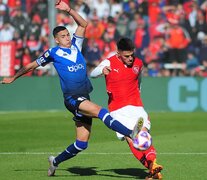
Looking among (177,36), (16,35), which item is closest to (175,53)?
(177,36)

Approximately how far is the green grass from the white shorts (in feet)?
2.49

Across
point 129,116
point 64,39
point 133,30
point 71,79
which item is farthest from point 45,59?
point 133,30

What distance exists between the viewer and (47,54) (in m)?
10.5

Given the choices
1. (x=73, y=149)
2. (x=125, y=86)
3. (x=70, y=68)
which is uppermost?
(x=70, y=68)

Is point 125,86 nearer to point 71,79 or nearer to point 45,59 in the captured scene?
point 71,79

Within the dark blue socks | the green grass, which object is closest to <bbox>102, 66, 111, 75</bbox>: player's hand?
the dark blue socks

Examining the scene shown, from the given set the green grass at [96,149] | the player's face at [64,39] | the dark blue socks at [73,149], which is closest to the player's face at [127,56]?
the player's face at [64,39]

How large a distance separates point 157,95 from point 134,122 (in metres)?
13.1

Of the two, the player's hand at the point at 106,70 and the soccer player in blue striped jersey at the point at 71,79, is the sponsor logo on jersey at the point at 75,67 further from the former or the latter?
the player's hand at the point at 106,70

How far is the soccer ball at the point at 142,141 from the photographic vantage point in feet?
30.3

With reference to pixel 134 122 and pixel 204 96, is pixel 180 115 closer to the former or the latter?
pixel 204 96

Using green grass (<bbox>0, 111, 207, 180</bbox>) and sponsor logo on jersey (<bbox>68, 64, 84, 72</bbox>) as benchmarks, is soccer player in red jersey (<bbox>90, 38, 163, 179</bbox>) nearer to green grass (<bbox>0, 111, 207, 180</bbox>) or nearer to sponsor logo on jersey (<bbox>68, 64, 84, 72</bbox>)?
sponsor logo on jersey (<bbox>68, 64, 84, 72</bbox>)

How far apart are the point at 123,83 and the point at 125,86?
51 millimetres

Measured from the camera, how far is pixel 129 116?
10.0 meters
